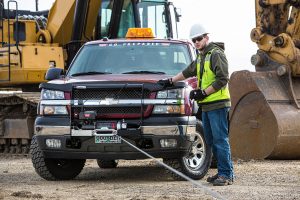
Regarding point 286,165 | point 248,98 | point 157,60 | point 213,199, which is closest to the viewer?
point 213,199

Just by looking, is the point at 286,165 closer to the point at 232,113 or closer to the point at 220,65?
the point at 232,113

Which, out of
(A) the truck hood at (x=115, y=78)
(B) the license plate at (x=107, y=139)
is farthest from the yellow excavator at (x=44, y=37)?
(B) the license plate at (x=107, y=139)

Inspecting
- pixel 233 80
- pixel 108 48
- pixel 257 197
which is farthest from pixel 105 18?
pixel 257 197

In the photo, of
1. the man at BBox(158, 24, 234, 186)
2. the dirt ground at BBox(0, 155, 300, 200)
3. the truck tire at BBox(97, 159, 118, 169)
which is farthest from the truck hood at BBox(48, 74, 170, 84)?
the truck tire at BBox(97, 159, 118, 169)

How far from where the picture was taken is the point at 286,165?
14.6m

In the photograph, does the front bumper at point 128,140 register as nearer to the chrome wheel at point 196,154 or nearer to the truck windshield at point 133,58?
the chrome wheel at point 196,154

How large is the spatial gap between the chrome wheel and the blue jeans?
1.91 feet

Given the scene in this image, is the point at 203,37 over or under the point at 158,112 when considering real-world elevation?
over

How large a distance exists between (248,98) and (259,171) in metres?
2.44

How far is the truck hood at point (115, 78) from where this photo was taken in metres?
11.9

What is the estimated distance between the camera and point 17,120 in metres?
18.1

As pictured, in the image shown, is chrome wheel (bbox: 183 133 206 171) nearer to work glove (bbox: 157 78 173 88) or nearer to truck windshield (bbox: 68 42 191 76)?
work glove (bbox: 157 78 173 88)

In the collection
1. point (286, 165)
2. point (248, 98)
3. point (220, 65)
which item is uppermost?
point (220, 65)

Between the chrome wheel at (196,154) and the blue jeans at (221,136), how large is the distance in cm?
58
